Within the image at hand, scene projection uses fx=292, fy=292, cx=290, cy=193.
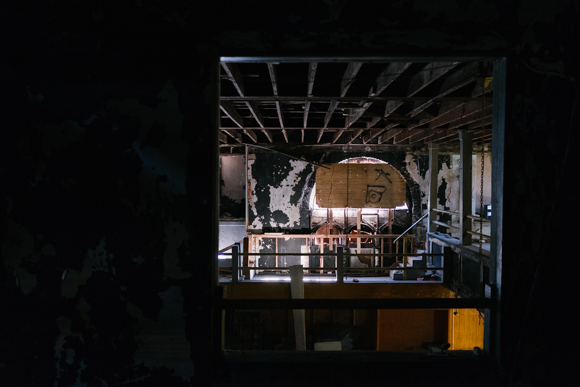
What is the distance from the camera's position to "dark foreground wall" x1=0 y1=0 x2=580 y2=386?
1599 mm

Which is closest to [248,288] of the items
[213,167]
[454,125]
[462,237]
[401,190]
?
[462,237]

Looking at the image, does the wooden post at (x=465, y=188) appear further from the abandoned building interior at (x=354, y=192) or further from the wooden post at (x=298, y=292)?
the wooden post at (x=298, y=292)

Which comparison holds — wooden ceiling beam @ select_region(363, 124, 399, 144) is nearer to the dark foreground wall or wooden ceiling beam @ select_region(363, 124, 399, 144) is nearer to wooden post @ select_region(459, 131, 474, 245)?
wooden post @ select_region(459, 131, 474, 245)

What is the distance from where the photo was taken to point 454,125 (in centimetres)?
622

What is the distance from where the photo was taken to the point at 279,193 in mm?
9477

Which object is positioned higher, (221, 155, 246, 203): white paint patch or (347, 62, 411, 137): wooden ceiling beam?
(347, 62, 411, 137): wooden ceiling beam

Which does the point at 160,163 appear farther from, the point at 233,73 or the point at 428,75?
the point at 428,75

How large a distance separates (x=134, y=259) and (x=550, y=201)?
2.36 meters

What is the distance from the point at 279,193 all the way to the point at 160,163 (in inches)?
310

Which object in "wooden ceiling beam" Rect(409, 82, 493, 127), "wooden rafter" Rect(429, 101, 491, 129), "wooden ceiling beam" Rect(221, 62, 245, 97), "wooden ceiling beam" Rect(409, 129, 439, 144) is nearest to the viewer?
"wooden ceiling beam" Rect(221, 62, 245, 97)

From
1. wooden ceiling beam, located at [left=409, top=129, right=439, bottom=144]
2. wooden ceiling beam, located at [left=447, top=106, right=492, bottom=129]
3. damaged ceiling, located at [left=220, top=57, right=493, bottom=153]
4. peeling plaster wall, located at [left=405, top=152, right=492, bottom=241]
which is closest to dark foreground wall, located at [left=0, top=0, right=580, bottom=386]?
damaged ceiling, located at [left=220, top=57, right=493, bottom=153]

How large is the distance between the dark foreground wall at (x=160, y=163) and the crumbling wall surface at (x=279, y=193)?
7787 millimetres

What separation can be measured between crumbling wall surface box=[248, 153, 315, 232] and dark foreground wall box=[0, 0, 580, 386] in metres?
7.79

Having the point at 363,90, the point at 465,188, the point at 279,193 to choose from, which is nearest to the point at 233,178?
the point at 279,193
